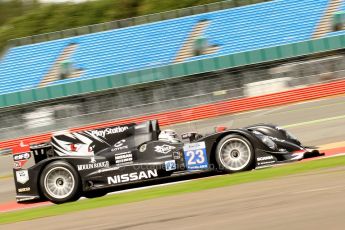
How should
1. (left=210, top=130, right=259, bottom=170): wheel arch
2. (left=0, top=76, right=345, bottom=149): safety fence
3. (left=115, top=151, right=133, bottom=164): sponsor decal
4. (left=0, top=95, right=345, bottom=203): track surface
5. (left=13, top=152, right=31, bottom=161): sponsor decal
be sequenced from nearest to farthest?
(left=210, top=130, right=259, bottom=170): wheel arch
(left=115, top=151, right=133, bottom=164): sponsor decal
(left=13, top=152, right=31, bottom=161): sponsor decal
(left=0, top=95, right=345, bottom=203): track surface
(left=0, top=76, right=345, bottom=149): safety fence

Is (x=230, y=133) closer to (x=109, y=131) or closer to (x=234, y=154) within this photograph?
(x=234, y=154)

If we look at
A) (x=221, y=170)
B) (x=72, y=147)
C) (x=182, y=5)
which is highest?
(x=182, y=5)

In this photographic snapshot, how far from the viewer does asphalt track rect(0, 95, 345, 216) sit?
45.5 ft

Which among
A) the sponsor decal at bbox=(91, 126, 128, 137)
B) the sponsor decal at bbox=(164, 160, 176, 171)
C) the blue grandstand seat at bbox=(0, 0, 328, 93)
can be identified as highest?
the blue grandstand seat at bbox=(0, 0, 328, 93)

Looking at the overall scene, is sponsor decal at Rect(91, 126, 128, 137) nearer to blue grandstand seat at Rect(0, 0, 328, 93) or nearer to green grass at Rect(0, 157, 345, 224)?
green grass at Rect(0, 157, 345, 224)

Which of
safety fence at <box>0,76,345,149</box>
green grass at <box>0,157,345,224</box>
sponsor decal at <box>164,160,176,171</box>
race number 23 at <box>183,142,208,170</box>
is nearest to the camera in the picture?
green grass at <box>0,157,345,224</box>

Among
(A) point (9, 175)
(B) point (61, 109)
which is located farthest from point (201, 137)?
(B) point (61, 109)

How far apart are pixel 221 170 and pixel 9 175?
8.37 meters

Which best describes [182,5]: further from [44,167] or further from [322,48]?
A: [44,167]

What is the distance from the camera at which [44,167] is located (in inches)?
416

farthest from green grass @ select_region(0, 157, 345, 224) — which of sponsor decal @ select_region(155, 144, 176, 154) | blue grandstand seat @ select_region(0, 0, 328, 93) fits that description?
blue grandstand seat @ select_region(0, 0, 328, 93)

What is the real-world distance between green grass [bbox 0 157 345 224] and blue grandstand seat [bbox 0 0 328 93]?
19.8 metres

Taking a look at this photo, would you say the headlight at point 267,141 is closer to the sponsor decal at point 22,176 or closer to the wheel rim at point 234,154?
the wheel rim at point 234,154

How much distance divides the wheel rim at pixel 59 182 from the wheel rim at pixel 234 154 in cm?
260
